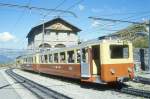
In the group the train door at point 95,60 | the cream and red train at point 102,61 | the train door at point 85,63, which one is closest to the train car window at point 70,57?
the cream and red train at point 102,61

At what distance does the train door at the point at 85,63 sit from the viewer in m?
17.5

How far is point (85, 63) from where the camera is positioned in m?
17.8

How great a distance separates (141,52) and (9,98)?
743 inches

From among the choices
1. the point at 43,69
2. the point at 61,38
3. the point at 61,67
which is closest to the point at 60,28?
the point at 61,38

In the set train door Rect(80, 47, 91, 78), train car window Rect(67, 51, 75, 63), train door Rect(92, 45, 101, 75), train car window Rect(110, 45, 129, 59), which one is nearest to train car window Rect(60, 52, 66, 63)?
train car window Rect(67, 51, 75, 63)

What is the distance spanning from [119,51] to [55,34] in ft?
138

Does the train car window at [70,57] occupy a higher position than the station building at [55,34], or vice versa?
the station building at [55,34]

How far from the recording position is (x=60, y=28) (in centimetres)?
5841

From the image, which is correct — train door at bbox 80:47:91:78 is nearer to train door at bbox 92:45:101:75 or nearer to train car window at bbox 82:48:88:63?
train car window at bbox 82:48:88:63

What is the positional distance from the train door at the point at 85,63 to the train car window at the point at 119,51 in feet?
5.06

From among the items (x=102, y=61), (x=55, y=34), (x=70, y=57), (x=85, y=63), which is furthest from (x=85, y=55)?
(x=55, y=34)

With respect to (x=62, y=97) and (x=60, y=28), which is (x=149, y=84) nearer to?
(x=62, y=97)

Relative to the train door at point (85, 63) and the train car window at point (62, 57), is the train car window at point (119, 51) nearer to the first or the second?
the train door at point (85, 63)

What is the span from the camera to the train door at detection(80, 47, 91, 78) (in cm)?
1750
